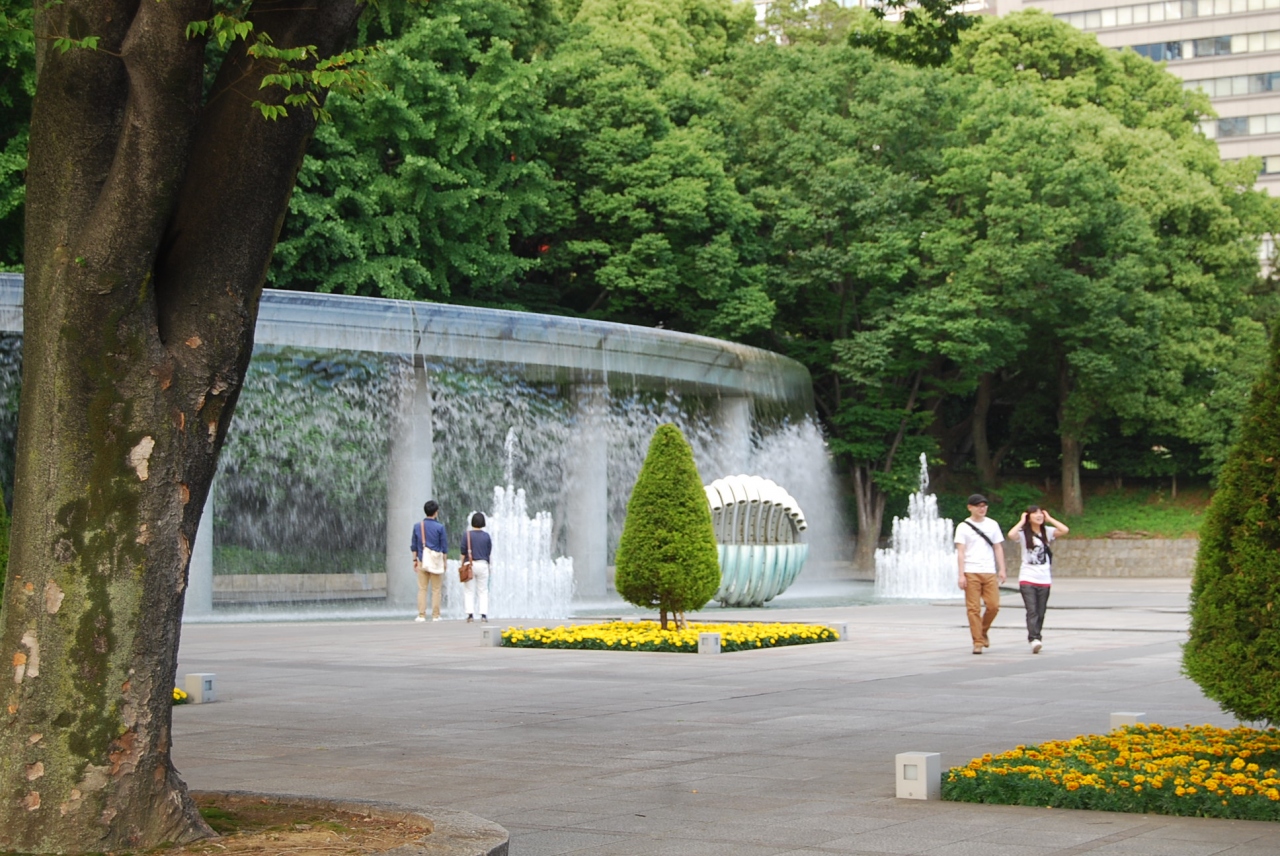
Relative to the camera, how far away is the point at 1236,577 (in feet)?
22.9

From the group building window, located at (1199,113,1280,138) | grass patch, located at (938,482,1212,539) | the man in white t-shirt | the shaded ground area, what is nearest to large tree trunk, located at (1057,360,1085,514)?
grass patch, located at (938,482,1212,539)

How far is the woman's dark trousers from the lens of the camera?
16.2 m

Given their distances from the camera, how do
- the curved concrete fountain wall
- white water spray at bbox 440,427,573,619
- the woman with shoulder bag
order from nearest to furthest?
the woman with shoulder bag < the curved concrete fountain wall < white water spray at bbox 440,427,573,619

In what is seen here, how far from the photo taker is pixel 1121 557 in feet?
152

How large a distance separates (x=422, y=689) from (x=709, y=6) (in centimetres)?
4171

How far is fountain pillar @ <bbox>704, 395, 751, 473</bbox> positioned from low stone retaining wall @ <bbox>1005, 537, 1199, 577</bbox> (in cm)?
1325

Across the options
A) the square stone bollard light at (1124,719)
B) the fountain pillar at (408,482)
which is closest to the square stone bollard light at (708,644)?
the square stone bollard light at (1124,719)

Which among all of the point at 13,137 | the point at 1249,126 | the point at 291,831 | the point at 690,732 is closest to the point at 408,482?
the point at 13,137

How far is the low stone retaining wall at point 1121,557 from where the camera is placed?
4588 cm

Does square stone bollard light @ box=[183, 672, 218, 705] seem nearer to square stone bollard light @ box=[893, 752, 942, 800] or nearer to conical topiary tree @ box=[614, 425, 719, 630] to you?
conical topiary tree @ box=[614, 425, 719, 630]

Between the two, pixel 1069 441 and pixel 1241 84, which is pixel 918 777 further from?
pixel 1241 84

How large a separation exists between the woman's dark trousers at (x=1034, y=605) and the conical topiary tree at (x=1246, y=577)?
30.0 feet

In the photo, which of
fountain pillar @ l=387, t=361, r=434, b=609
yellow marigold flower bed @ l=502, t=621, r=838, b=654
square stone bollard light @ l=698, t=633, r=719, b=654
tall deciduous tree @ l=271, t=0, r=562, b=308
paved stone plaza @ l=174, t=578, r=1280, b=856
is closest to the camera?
paved stone plaza @ l=174, t=578, r=1280, b=856

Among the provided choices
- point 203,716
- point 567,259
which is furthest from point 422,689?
point 567,259
